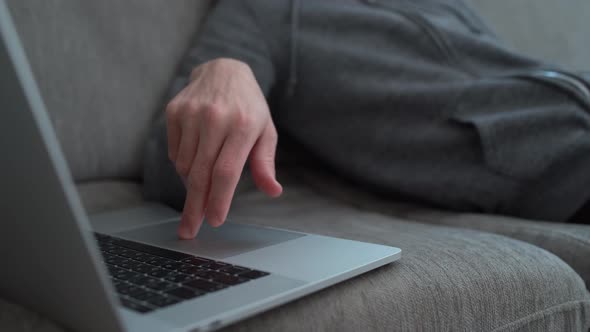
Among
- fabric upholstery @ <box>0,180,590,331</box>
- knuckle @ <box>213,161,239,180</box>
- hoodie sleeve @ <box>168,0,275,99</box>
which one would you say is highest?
hoodie sleeve @ <box>168,0,275,99</box>

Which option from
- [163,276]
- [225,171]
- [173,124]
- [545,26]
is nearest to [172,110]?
[173,124]

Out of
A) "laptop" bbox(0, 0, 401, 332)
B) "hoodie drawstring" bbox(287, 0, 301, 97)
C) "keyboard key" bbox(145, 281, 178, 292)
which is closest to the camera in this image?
"laptop" bbox(0, 0, 401, 332)

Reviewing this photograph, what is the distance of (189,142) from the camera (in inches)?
22.3

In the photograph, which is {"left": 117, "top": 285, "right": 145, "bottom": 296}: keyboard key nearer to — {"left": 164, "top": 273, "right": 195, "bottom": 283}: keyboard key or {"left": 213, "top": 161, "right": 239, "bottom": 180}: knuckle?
{"left": 164, "top": 273, "right": 195, "bottom": 283}: keyboard key

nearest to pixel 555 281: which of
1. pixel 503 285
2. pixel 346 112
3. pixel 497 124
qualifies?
pixel 503 285

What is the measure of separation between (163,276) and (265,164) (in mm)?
179

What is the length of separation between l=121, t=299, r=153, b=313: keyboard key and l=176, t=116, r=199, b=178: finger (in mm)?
210

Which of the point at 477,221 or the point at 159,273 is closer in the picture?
the point at 159,273

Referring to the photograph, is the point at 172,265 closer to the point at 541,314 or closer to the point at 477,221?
the point at 541,314

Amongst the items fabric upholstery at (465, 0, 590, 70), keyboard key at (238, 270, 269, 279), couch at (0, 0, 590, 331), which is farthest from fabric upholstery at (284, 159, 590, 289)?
fabric upholstery at (465, 0, 590, 70)

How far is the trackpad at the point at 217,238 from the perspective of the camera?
0.52m

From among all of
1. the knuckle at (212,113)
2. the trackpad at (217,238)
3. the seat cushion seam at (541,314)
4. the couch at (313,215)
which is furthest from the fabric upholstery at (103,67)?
the seat cushion seam at (541,314)

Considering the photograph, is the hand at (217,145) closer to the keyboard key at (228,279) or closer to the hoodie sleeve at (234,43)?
the keyboard key at (228,279)

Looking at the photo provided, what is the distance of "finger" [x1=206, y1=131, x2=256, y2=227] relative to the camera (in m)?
0.52
